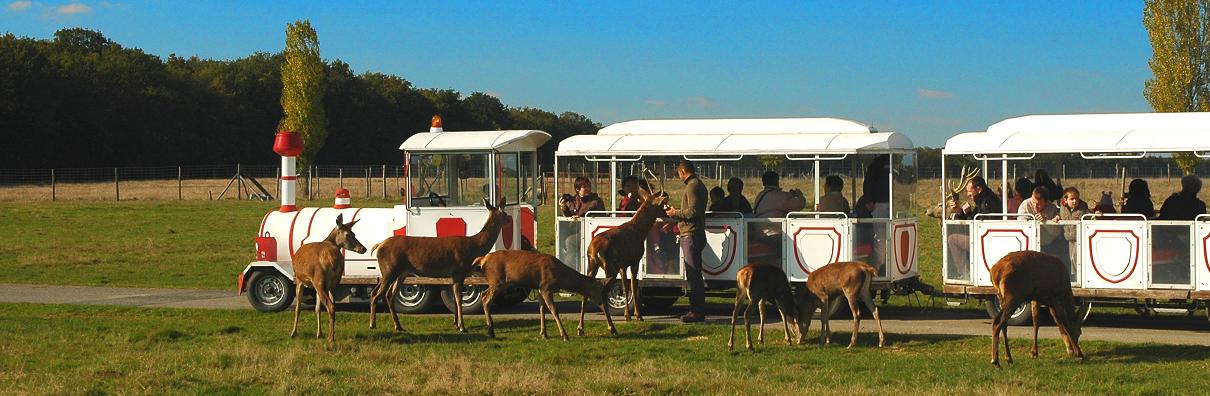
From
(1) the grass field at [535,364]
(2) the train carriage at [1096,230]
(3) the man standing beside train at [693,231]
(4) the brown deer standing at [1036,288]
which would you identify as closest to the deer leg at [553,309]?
(1) the grass field at [535,364]

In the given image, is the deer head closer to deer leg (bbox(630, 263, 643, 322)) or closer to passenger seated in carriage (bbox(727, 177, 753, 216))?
deer leg (bbox(630, 263, 643, 322))

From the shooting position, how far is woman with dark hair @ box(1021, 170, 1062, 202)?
16781 mm

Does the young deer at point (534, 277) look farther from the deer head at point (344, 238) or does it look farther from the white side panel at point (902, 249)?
the white side panel at point (902, 249)

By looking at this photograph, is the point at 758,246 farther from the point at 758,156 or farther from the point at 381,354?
the point at 381,354

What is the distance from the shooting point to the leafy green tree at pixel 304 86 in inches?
2422

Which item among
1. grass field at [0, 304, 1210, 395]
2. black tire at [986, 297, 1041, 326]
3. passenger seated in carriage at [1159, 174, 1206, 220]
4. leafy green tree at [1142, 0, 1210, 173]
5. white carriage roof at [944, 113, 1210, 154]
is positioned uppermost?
leafy green tree at [1142, 0, 1210, 173]

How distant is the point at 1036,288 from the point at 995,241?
9.58ft

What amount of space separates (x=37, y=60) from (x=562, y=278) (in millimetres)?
65745

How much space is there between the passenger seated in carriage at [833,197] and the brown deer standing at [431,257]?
13.4 ft

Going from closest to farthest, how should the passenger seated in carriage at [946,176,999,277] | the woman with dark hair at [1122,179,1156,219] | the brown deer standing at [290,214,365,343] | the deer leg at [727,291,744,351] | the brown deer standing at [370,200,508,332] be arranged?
1. the deer leg at [727,291,744,351]
2. the brown deer standing at [290,214,365,343]
3. the woman with dark hair at [1122,179,1156,219]
4. the brown deer standing at [370,200,508,332]
5. the passenger seated in carriage at [946,176,999,277]

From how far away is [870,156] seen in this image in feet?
56.9

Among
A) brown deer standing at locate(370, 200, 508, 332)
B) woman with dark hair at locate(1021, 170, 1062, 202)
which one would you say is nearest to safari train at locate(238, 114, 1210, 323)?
woman with dark hair at locate(1021, 170, 1062, 202)

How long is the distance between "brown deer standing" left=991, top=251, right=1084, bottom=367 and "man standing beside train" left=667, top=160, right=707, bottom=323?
421 centimetres

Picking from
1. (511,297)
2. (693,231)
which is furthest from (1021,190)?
(511,297)
